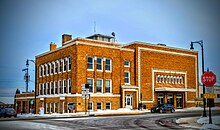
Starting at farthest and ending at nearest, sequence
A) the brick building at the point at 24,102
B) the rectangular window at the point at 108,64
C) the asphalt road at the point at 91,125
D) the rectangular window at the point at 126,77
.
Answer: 1. the brick building at the point at 24,102
2. the rectangular window at the point at 126,77
3. the rectangular window at the point at 108,64
4. the asphalt road at the point at 91,125

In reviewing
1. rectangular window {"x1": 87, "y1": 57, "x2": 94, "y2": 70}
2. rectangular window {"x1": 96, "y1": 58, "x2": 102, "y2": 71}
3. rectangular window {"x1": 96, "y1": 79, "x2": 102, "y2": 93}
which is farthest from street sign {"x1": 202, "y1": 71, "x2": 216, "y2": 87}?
rectangular window {"x1": 96, "y1": 58, "x2": 102, "y2": 71}

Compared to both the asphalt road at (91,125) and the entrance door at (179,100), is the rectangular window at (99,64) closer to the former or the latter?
the entrance door at (179,100)

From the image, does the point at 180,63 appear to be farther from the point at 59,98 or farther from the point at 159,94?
the point at 59,98

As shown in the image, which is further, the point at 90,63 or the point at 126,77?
the point at 126,77

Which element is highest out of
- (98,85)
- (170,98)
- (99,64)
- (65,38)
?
(65,38)

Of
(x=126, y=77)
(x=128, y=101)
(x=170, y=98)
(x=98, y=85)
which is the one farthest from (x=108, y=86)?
(x=170, y=98)

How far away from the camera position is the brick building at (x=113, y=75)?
46219 mm

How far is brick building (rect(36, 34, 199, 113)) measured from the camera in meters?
46.2

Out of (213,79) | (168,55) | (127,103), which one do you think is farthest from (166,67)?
(213,79)

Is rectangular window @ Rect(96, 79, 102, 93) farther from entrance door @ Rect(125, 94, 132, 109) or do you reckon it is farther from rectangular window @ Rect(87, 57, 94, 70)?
entrance door @ Rect(125, 94, 132, 109)

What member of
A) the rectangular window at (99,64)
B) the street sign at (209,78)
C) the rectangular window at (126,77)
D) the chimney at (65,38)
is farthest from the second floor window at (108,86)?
the street sign at (209,78)

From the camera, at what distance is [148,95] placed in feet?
177

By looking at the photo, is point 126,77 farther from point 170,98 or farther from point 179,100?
point 179,100

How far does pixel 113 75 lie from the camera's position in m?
49.2
